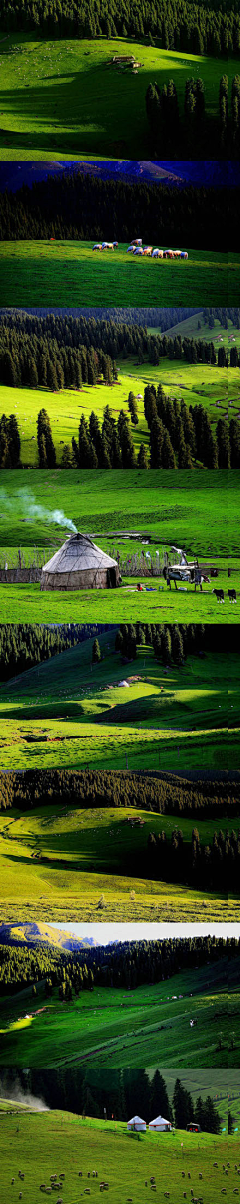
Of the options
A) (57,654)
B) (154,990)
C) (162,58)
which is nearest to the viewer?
(162,58)

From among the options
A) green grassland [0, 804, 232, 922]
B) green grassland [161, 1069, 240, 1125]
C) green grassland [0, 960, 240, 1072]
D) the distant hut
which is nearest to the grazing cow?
the distant hut

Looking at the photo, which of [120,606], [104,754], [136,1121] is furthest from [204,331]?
[136,1121]

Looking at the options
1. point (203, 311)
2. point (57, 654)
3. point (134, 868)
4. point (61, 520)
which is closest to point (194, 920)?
point (134, 868)

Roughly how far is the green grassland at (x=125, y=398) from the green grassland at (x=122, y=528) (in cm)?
29

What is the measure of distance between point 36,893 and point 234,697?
7.48 feet

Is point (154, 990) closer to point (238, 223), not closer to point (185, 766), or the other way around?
point (185, 766)

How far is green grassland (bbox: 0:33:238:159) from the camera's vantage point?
973 centimetres

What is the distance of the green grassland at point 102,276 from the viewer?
988 centimetres

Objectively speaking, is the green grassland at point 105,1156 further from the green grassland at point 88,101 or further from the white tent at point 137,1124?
the green grassland at point 88,101

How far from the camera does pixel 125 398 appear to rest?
10055 mm

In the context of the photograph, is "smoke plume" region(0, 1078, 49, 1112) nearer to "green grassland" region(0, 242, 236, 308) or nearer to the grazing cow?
the grazing cow

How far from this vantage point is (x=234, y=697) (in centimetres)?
1055

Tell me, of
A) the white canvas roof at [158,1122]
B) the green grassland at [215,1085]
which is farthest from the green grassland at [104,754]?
the white canvas roof at [158,1122]

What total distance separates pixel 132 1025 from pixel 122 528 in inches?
164
